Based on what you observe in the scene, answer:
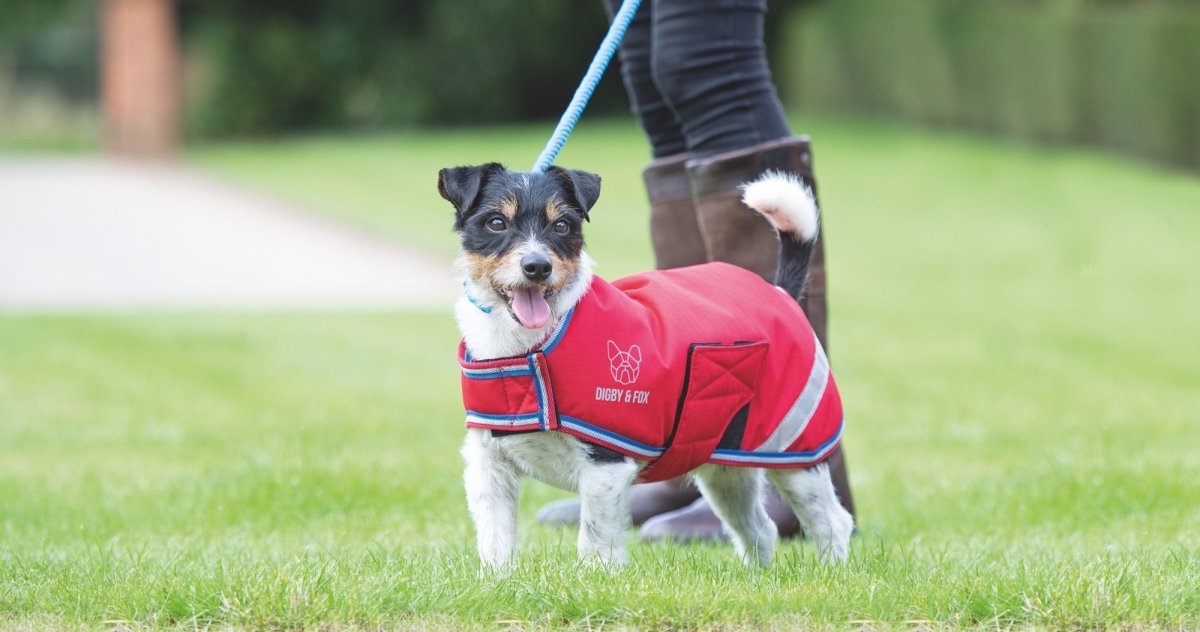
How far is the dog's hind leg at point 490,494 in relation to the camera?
3824mm

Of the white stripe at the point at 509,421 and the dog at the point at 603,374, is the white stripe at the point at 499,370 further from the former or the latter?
the white stripe at the point at 509,421

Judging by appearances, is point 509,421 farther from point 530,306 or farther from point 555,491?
point 555,491

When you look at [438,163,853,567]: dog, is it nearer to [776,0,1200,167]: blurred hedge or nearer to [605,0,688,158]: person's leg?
[605,0,688,158]: person's leg

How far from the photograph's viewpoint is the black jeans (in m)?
4.40

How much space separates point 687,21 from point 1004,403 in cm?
426

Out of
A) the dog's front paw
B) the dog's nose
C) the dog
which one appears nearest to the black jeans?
the dog

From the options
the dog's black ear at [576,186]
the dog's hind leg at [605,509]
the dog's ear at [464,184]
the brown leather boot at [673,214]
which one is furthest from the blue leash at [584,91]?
the dog's hind leg at [605,509]

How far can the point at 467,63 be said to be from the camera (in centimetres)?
3469

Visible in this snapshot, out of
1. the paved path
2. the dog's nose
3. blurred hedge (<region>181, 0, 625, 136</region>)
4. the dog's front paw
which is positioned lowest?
the paved path

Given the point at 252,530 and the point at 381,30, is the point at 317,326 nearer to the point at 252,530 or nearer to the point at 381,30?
the point at 252,530

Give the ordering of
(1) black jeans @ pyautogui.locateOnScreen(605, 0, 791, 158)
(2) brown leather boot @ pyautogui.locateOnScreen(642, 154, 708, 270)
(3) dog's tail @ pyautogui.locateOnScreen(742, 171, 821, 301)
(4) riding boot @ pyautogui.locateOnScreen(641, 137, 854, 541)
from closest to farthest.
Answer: (3) dog's tail @ pyautogui.locateOnScreen(742, 171, 821, 301), (1) black jeans @ pyautogui.locateOnScreen(605, 0, 791, 158), (4) riding boot @ pyautogui.locateOnScreen(641, 137, 854, 541), (2) brown leather boot @ pyautogui.locateOnScreen(642, 154, 708, 270)

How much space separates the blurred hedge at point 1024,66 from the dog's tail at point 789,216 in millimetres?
19214

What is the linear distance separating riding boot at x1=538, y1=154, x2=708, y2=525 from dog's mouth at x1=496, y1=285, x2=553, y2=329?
132cm

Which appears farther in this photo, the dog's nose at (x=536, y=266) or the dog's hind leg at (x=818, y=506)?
the dog's hind leg at (x=818, y=506)
